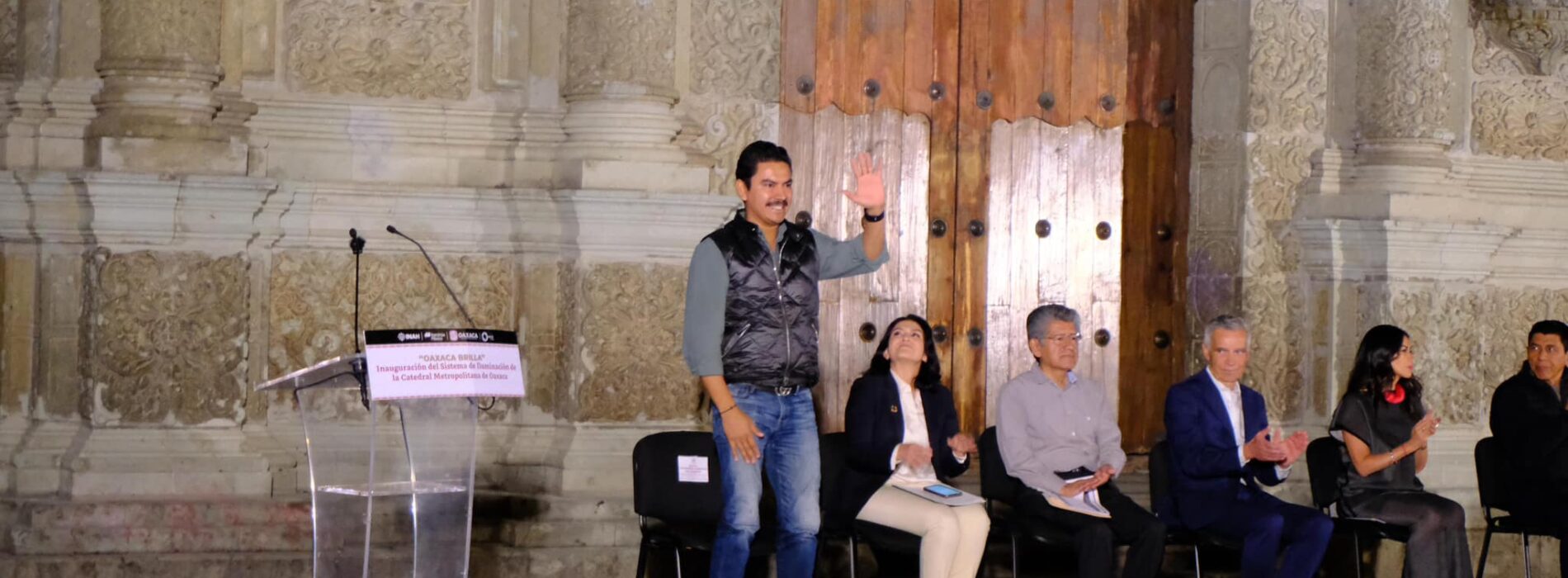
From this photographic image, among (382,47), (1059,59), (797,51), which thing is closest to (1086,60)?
(1059,59)

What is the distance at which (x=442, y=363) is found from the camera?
5.38 m

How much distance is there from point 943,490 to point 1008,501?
46 cm

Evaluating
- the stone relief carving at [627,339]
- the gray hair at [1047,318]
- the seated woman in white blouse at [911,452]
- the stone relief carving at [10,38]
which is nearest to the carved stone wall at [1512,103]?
the gray hair at [1047,318]

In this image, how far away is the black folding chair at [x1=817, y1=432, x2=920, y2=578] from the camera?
243 inches

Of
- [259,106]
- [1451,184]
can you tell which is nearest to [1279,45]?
[1451,184]

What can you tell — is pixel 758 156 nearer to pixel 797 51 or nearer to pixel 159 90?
pixel 797 51

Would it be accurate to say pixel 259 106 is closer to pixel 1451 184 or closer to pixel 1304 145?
pixel 1304 145

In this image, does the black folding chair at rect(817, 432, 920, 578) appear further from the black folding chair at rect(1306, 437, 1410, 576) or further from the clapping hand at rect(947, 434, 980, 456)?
the black folding chair at rect(1306, 437, 1410, 576)

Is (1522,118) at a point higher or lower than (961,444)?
higher

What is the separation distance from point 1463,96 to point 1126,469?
7.09ft

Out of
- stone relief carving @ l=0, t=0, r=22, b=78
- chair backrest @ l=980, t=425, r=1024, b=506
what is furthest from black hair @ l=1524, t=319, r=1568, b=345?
stone relief carving @ l=0, t=0, r=22, b=78

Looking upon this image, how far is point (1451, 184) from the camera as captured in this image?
8070 mm

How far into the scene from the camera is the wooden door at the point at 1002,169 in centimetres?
786

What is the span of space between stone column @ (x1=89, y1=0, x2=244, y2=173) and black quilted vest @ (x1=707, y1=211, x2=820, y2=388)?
2.12 meters
